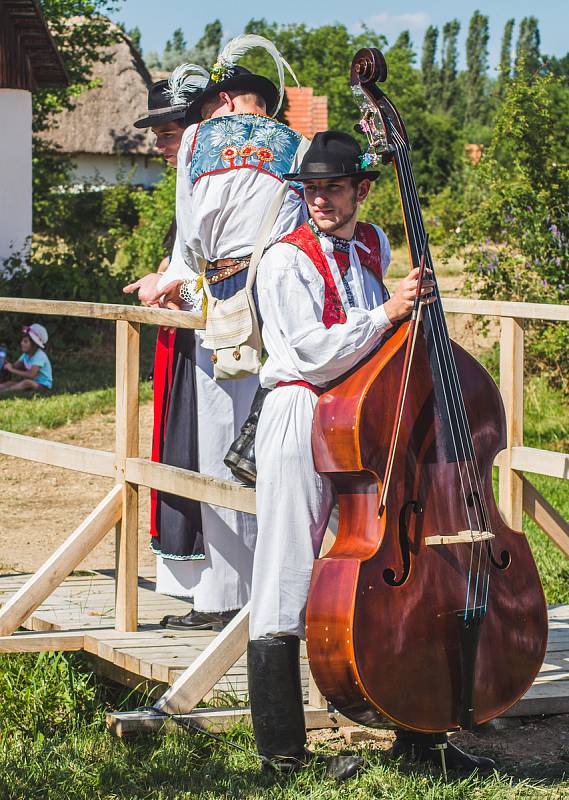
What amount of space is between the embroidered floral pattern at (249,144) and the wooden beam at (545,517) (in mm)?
1310

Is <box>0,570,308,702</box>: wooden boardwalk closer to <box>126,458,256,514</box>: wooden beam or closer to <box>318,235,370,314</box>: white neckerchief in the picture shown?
<box>126,458,256,514</box>: wooden beam

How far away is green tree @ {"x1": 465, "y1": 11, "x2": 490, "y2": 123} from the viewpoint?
86.2m

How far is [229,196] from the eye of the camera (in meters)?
4.12

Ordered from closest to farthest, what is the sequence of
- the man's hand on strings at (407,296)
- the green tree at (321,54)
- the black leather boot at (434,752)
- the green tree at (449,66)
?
1. the man's hand on strings at (407,296)
2. the black leather boot at (434,752)
3. the green tree at (321,54)
4. the green tree at (449,66)

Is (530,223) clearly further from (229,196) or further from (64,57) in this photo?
(64,57)

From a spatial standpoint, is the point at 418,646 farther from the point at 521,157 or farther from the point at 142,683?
the point at 521,157

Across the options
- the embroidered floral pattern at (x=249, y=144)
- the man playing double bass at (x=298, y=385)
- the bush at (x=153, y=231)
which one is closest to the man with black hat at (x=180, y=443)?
the embroidered floral pattern at (x=249, y=144)

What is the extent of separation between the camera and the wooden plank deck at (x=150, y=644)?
409 cm

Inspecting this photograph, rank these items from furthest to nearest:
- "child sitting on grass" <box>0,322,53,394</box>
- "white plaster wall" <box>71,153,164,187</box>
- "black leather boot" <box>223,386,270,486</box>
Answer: "white plaster wall" <box>71,153,164,187</box> < "child sitting on grass" <box>0,322,53,394</box> < "black leather boot" <box>223,386,270,486</box>

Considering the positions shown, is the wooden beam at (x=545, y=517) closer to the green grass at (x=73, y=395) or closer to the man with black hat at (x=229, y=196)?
the man with black hat at (x=229, y=196)

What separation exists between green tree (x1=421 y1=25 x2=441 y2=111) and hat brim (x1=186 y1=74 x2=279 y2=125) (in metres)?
85.3

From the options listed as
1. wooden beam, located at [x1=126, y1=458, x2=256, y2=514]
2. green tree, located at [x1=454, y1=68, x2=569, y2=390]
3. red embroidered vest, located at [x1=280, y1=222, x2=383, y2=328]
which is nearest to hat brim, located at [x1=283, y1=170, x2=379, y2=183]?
red embroidered vest, located at [x1=280, y1=222, x2=383, y2=328]

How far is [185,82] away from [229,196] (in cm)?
83

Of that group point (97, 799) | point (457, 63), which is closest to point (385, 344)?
point (97, 799)
